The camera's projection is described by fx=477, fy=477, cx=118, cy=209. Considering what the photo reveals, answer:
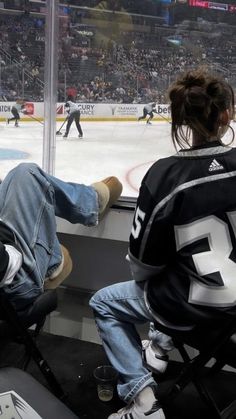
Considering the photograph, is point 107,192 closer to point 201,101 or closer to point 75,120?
point 201,101

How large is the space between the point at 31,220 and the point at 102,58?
2.12m

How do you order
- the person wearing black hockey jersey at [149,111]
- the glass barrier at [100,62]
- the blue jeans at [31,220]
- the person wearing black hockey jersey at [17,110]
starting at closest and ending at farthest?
the blue jeans at [31,220] < the glass barrier at [100,62] < the person wearing black hockey jersey at [17,110] < the person wearing black hockey jersey at [149,111]

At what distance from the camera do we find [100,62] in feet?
10.6

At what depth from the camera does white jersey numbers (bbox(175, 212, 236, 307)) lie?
1.00 meters

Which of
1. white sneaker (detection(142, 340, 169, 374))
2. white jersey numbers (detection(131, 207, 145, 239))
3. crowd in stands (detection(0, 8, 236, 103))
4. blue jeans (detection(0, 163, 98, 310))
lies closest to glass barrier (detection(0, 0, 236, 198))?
crowd in stands (detection(0, 8, 236, 103))

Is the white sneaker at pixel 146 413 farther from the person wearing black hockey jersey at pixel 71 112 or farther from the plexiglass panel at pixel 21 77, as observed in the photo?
the person wearing black hockey jersey at pixel 71 112

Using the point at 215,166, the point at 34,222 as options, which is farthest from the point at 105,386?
the point at 215,166

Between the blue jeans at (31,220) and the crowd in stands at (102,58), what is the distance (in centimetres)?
118

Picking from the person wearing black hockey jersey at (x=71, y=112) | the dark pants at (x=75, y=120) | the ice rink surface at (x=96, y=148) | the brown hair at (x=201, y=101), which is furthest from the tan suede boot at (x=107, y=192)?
the dark pants at (x=75, y=120)

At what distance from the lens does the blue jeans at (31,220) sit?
50.0 inches

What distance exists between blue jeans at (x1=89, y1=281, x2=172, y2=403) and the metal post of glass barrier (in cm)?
116

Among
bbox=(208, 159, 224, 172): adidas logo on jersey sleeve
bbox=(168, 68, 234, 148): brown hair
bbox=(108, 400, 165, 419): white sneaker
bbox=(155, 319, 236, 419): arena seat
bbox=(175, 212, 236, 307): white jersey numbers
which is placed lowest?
bbox=(108, 400, 165, 419): white sneaker

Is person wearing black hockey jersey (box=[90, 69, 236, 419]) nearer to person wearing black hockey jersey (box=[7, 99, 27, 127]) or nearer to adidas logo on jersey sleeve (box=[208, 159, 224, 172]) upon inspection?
adidas logo on jersey sleeve (box=[208, 159, 224, 172])

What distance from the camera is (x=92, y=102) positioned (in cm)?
373
